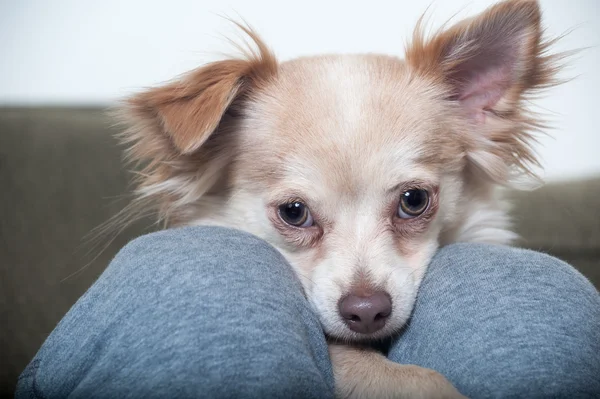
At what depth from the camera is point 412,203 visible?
1720mm

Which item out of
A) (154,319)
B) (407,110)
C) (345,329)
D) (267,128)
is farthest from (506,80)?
(154,319)

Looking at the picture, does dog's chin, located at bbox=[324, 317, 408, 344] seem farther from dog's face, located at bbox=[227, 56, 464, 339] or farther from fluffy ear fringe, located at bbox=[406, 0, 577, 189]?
fluffy ear fringe, located at bbox=[406, 0, 577, 189]

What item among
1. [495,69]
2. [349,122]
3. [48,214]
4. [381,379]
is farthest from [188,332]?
[48,214]

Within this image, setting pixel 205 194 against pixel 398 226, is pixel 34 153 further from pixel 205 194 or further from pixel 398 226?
pixel 398 226

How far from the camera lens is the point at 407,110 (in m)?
1.76

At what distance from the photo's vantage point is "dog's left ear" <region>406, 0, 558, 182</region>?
69.6 inches

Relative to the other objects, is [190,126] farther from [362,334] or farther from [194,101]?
[362,334]

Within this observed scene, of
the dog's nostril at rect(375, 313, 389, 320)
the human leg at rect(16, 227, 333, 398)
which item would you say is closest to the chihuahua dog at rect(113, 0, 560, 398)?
the dog's nostril at rect(375, 313, 389, 320)

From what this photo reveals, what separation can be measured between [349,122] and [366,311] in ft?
1.68

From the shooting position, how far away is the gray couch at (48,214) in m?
2.78

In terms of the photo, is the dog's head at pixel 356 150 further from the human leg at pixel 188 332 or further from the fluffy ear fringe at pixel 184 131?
the human leg at pixel 188 332

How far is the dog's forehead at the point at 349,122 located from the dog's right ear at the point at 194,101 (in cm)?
11

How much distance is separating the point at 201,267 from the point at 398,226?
2.09 feet

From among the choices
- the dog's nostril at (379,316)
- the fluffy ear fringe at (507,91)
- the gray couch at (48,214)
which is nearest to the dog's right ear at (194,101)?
the fluffy ear fringe at (507,91)
